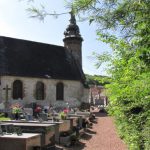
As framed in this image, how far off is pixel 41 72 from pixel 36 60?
6.86 ft

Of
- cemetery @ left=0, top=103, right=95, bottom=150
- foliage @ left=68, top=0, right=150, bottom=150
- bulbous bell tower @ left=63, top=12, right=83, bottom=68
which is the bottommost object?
cemetery @ left=0, top=103, right=95, bottom=150

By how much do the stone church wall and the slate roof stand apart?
57 cm

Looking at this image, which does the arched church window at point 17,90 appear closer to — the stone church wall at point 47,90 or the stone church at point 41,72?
the stone church at point 41,72

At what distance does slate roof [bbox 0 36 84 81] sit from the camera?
3919 cm

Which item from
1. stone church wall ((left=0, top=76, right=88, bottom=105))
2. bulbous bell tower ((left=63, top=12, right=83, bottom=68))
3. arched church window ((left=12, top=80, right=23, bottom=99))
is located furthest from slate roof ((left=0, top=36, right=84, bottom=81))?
bulbous bell tower ((left=63, top=12, right=83, bottom=68))

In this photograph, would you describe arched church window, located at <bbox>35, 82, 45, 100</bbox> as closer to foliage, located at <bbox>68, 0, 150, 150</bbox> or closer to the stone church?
the stone church

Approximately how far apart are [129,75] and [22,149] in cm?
454

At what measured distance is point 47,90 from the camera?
41.5 m

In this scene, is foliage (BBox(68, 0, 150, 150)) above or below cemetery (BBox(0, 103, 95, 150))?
above

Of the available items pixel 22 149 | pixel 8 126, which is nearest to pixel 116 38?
pixel 22 149

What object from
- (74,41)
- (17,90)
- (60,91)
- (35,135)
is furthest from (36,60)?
(35,135)

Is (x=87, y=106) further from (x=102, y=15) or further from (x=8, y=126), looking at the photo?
(x=102, y=15)

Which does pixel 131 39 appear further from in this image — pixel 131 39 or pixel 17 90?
pixel 17 90

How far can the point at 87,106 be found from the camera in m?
45.6
